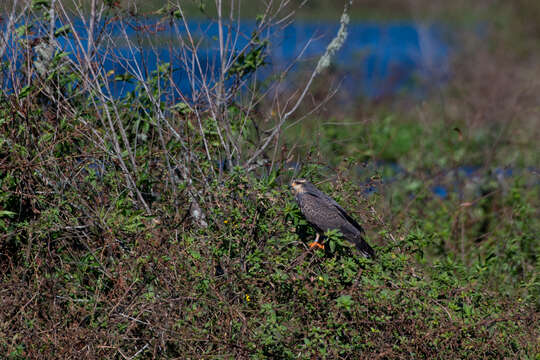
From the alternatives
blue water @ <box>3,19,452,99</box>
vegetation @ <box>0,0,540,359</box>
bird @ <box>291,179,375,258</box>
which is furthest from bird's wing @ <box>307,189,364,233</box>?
blue water @ <box>3,19,452,99</box>

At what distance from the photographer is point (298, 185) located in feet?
14.5

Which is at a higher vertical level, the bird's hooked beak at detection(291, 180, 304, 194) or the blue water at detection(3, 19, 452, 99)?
the bird's hooked beak at detection(291, 180, 304, 194)

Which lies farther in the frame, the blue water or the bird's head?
the blue water

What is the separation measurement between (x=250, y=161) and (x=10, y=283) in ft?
5.87

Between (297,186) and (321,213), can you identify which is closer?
(321,213)

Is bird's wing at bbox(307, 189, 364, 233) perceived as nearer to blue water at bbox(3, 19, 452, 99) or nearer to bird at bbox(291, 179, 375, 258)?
bird at bbox(291, 179, 375, 258)

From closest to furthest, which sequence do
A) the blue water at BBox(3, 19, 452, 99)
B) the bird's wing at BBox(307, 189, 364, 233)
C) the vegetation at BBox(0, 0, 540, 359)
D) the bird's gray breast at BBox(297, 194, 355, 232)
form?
the vegetation at BBox(0, 0, 540, 359) → the bird's gray breast at BBox(297, 194, 355, 232) → the bird's wing at BBox(307, 189, 364, 233) → the blue water at BBox(3, 19, 452, 99)

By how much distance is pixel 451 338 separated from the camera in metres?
3.77

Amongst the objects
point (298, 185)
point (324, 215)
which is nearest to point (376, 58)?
point (298, 185)

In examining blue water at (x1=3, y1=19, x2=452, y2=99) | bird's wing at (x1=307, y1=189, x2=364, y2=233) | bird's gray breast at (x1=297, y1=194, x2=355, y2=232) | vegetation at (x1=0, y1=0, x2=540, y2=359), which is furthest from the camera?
blue water at (x1=3, y1=19, x2=452, y2=99)

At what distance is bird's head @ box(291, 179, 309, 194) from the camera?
438 centimetres

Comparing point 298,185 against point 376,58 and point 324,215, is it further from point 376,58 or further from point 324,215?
point 376,58

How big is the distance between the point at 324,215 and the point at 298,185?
0.90 feet

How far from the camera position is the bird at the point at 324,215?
4.24m
